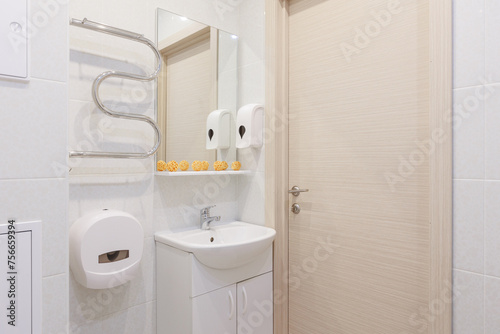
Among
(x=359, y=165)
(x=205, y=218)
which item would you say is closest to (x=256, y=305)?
(x=205, y=218)

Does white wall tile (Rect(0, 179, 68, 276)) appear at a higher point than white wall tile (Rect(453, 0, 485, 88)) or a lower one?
lower

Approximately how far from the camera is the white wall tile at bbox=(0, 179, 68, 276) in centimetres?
76

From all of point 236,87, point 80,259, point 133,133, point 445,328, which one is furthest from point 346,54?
point 80,259

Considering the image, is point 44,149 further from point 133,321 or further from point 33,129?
point 133,321

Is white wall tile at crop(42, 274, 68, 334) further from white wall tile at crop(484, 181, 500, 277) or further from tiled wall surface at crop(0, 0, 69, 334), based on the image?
white wall tile at crop(484, 181, 500, 277)

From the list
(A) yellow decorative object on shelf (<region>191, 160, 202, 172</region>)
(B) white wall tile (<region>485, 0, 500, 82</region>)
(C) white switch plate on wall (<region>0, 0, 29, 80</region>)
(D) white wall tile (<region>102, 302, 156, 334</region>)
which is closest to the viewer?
(C) white switch plate on wall (<region>0, 0, 29, 80</region>)

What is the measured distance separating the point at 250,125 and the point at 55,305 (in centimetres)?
112

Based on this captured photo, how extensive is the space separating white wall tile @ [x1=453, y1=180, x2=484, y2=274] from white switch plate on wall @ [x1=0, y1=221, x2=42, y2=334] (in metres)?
1.26

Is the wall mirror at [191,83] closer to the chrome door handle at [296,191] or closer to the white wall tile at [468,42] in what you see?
the chrome door handle at [296,191]

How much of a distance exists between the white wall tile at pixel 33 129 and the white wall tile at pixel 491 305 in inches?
51.8

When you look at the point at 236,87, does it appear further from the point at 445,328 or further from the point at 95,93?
the point at 445,328

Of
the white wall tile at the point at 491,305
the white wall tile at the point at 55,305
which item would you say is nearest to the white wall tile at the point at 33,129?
the white wall tile at the point at 55,305

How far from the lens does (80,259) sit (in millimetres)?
1104

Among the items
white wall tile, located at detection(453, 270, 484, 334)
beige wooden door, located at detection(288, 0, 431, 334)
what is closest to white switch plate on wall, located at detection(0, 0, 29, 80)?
beige wooden door, located at detection(288, 0, 431, 334)
